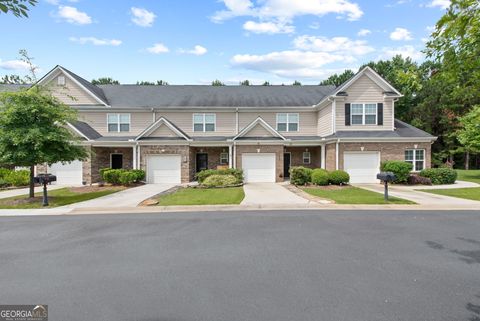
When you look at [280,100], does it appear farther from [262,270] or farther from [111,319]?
[111,319]

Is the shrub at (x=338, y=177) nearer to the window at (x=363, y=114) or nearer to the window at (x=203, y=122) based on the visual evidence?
the window at (x=363, y=114)

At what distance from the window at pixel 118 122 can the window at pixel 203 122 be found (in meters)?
6.00

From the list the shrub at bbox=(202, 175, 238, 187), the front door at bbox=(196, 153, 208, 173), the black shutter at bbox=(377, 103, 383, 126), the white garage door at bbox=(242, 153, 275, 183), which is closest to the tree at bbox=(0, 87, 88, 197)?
the shrub at bbox=(202, 175, 238, 187)

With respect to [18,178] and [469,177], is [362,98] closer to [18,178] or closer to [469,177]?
[469,177]

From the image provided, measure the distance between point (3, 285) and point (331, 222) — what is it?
791 centimetres

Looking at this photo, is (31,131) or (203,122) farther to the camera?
(203,122)

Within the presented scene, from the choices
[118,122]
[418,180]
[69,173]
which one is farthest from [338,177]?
[69,173]

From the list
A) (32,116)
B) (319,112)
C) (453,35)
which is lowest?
(453,35)

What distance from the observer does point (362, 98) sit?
784 inches

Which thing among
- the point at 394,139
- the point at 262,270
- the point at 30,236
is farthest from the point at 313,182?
the point at 30,236

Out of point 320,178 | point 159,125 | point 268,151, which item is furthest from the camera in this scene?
point 159,125

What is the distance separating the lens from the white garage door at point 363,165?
62.5ft

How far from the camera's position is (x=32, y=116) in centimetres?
1192

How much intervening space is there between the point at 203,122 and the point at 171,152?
15.5 ft
